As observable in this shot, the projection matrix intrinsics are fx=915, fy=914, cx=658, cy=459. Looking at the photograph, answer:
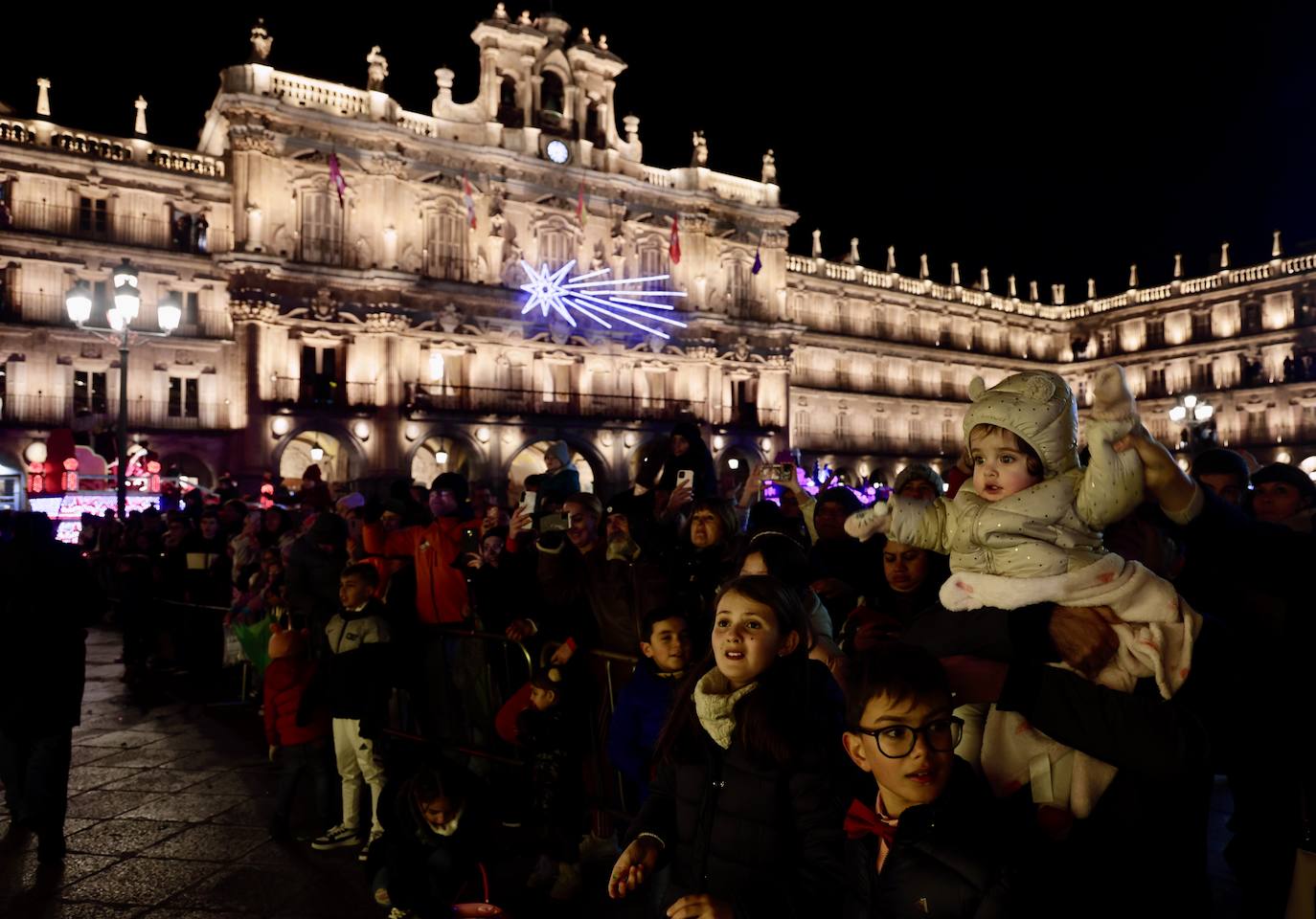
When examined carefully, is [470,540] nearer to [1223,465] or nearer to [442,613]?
[442,613]

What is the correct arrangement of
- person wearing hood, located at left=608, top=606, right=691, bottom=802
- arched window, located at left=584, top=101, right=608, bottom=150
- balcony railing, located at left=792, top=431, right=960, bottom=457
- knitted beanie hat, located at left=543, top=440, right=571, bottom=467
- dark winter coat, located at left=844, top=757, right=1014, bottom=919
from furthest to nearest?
1. balcony railing, located at left=792, top=431, right=960, bottom=457
2. arched window, located at left=584, top=101, right=608, bottom=150
3. knitted beanie hat, located at left=543, top=440, right=571, bottom=467
4. person wearing hood, located at left=608, top=606, right=691, bottom=802
5. dark winter coat, located at left=844, top=757, right=1014, bottom=919

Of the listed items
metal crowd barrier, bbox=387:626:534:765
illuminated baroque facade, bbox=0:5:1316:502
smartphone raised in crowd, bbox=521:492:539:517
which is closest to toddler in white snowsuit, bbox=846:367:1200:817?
metal crowd barrier, bbox=387:626:534:765

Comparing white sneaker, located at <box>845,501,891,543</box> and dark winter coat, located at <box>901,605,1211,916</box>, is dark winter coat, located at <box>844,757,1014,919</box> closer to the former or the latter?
dark winter coat, located at <box>901,605,1211,916</box>

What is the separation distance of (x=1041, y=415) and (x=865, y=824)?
1.17m

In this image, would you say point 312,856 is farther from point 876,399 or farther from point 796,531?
point 876,399

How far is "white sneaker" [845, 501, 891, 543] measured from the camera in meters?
2.86

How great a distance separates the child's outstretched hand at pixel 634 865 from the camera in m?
2.74

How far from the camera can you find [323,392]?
27906 millimetres

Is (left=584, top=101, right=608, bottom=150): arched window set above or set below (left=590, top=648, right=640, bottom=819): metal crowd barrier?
above

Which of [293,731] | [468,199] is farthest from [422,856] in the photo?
[468,199]

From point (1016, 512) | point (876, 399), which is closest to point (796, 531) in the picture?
point (1016, 512)

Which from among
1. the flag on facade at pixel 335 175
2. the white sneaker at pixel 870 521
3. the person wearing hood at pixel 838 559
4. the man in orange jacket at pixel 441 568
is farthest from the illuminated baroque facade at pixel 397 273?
the white sneaker at pixel 870 521

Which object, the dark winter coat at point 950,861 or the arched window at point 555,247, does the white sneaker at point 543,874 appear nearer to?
the dark winter coat at point 950,861

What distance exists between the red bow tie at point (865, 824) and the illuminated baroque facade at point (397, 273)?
899 inches
